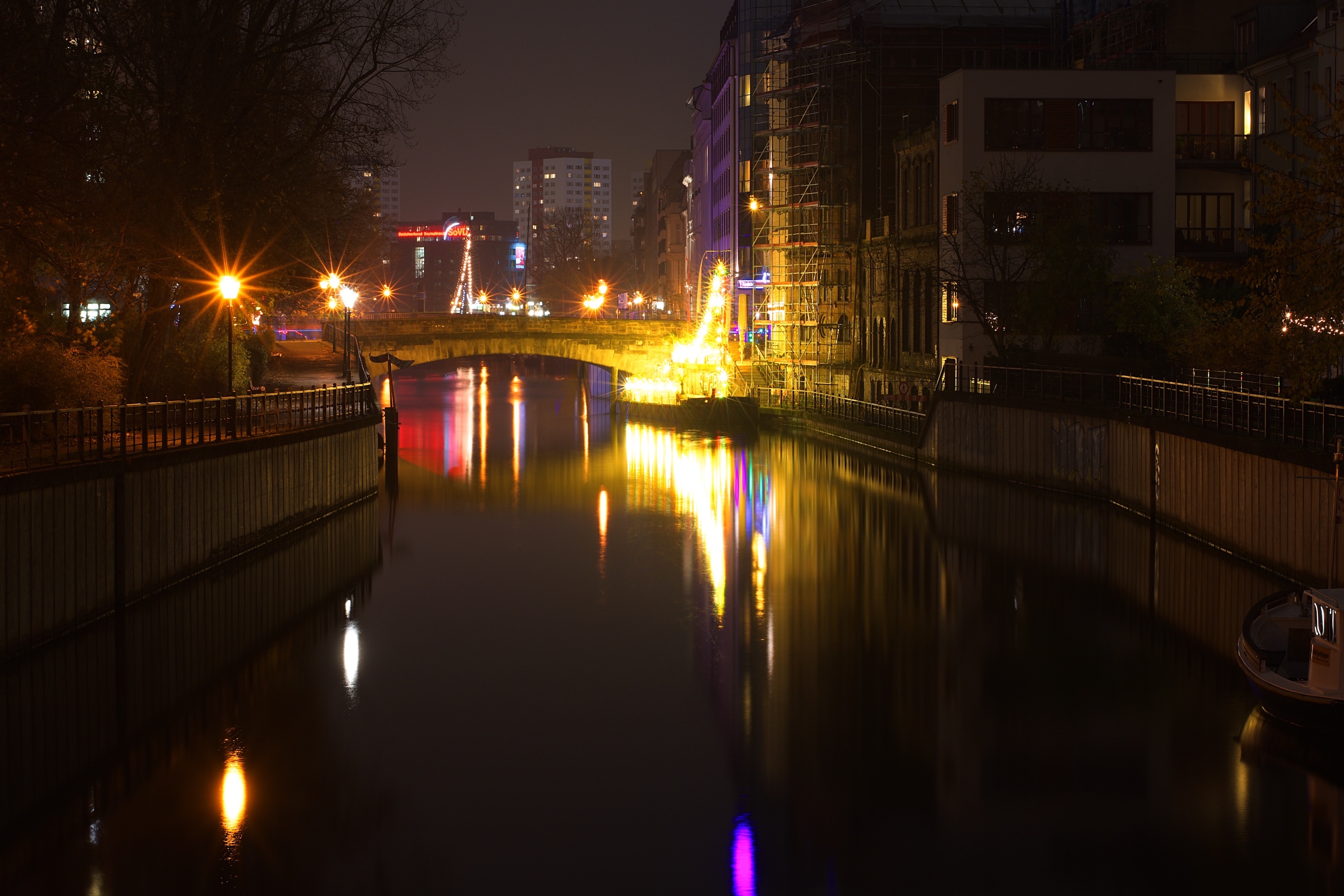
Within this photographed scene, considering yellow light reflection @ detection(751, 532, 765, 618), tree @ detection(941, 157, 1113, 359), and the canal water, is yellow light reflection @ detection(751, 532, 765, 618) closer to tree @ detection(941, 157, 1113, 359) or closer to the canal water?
the canal water

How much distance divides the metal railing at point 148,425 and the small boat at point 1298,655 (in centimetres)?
1729

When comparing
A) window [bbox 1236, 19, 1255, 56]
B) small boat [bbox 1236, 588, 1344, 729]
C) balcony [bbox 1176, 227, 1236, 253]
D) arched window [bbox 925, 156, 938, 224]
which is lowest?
small boat [bbox 1236, 588, 1344, 729]

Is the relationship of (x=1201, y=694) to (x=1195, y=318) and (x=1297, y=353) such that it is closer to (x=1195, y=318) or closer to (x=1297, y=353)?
(x=1297, y=353)

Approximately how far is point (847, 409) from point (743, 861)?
5002 centimetres

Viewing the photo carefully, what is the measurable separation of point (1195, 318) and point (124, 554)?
35.5 meters

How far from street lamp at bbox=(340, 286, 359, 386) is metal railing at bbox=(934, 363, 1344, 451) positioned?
22.9 m

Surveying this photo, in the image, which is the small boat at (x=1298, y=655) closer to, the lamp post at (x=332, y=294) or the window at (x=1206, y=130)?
the lamp post at (x=332, y=294)

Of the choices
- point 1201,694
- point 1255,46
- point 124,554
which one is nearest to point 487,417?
point 1255,46

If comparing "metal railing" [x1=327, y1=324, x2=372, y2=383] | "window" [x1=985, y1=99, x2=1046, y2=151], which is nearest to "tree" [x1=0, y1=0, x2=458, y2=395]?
"metal railing" [x1=327, y1=324, x2=372, y2=383]

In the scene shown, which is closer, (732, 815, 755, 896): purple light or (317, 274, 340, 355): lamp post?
(732, 815, 755, 896): purple light

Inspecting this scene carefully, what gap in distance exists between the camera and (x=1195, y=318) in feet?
154

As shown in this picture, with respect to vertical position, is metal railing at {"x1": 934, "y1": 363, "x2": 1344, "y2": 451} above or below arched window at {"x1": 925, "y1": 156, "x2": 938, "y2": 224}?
below

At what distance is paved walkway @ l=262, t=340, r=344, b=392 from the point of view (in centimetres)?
5328

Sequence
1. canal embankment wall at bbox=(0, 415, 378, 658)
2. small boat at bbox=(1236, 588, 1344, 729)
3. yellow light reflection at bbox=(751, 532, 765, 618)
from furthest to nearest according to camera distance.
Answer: yellow light reflection at bbox=(751, 532, 765, 618)
canal embankment wall at bbox=(0, 415, 378, 658)
small boat at bbox=(1236, 588, 1344, 729)
